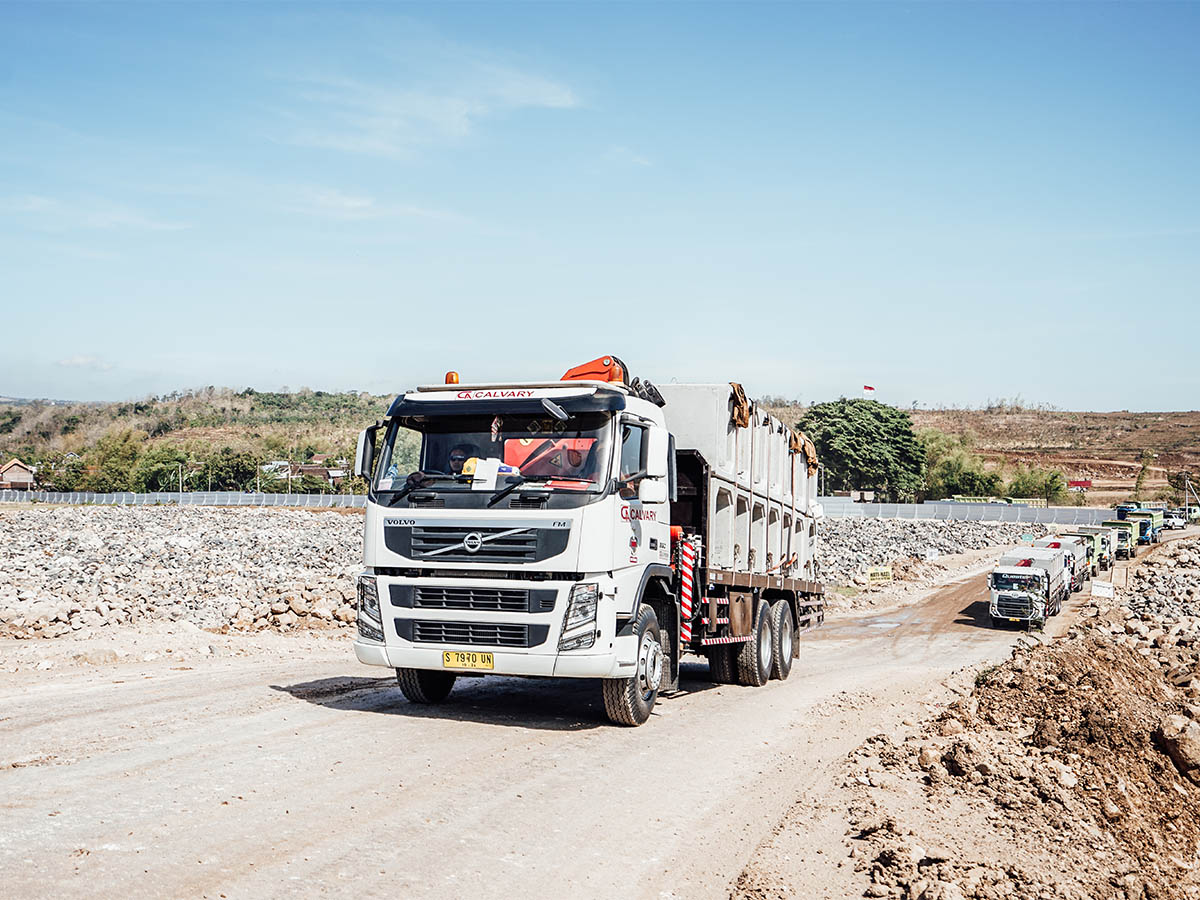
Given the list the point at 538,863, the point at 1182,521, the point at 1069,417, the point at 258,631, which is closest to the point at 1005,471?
the point at 1182,521

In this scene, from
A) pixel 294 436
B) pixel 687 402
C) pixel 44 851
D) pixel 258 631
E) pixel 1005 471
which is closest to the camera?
pixel 44 851

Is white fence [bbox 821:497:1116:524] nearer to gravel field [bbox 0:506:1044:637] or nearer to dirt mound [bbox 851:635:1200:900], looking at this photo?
gravel field [bbox 0:506:1044:637]

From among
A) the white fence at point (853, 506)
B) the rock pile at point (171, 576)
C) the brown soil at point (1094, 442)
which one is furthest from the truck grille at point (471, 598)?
the brown soil at point (1094, 442)

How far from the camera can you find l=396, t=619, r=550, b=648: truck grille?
1014 centimetres

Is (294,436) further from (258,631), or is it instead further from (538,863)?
(538,863)

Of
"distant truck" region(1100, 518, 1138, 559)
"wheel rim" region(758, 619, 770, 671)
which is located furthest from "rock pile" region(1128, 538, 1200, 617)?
"wheel rim" region(758, 619, 770, 671)

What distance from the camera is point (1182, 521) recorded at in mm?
76438

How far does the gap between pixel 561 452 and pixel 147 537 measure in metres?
42.1

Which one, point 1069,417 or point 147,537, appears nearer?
point 147,537

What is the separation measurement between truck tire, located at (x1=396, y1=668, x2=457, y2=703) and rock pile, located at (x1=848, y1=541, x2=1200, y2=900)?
4.86 meters

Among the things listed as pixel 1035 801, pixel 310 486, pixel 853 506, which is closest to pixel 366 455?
pixel 1035 801

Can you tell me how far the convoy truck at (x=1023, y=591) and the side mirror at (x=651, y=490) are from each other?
24.1 meters

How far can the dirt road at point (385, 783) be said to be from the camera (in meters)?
6.58

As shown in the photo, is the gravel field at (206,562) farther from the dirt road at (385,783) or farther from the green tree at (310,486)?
the green tree at (310,486)
